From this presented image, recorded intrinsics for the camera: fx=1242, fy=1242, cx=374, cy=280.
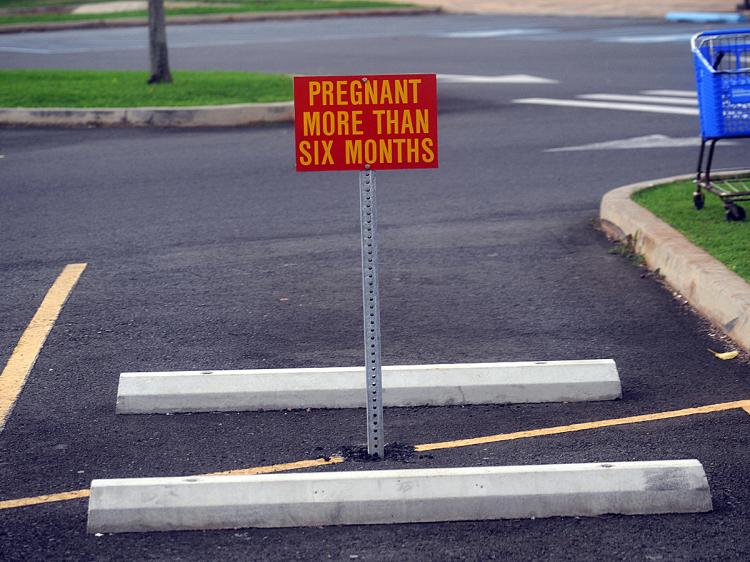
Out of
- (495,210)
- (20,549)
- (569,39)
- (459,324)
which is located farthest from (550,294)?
(569,39)

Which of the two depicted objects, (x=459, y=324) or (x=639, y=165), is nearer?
(x=459, y=324)

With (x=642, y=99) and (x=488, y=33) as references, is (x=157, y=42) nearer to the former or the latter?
(x=642, y=99)

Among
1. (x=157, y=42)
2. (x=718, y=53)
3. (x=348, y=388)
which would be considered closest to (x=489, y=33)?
(x=157, y=42)

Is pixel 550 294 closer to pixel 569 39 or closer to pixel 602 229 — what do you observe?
pixel 602 229

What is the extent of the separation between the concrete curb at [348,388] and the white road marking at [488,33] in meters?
22.0

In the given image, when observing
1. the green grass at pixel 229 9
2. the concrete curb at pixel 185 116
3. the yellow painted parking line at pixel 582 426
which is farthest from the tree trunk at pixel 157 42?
the green grass at pixel 229 9

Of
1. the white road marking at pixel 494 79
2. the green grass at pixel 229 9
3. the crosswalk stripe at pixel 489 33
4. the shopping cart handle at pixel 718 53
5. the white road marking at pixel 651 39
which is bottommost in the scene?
the green grass at pixel 229 9

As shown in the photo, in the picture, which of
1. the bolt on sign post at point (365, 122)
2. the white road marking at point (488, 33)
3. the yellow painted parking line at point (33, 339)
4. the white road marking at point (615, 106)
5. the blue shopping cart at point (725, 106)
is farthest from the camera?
the white road marking at point (488, 33)

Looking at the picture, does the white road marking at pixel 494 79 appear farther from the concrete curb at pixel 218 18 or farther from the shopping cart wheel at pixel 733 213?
the concrete curb at pixel 218 18

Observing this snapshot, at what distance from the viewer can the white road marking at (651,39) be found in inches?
971

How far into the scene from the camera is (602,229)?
9086 mm

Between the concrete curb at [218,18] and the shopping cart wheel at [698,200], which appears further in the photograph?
the concrete curb at [218,18]

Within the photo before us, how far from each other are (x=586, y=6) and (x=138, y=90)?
A: 2305cm

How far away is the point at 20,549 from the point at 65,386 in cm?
178
